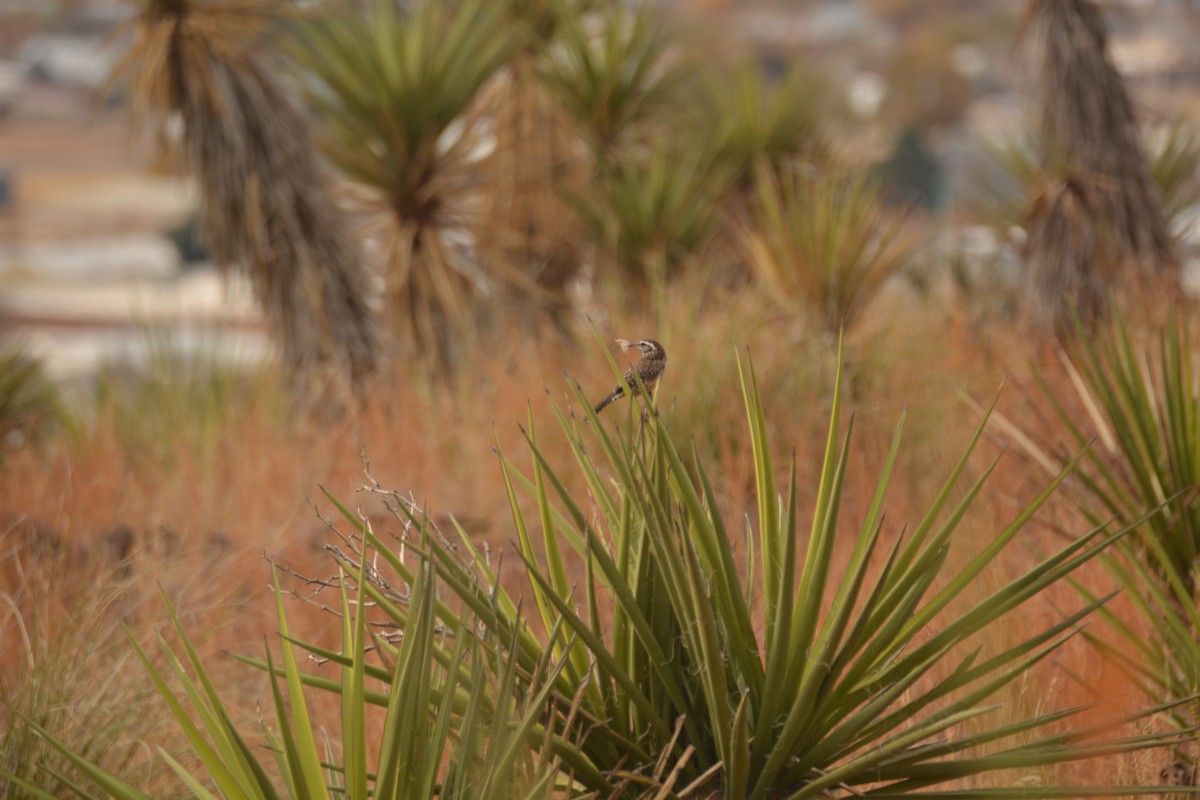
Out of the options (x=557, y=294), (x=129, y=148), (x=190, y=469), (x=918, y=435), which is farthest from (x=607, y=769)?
(x=557, y=294)

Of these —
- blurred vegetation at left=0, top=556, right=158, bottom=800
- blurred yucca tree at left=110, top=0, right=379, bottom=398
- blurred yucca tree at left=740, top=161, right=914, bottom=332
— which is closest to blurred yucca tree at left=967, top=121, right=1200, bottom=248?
blurred yucca tree at left=740, top=161, right=914, bottom=332

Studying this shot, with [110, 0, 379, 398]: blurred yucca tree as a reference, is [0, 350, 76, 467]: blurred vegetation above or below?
below

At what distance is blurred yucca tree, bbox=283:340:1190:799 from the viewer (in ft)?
7.59

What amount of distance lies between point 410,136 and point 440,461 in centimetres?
264

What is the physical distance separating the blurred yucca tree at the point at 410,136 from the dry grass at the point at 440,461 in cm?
65

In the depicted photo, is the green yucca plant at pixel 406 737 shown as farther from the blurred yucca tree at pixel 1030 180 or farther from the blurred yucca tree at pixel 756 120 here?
the blurred yucca tree at pixel 756 120

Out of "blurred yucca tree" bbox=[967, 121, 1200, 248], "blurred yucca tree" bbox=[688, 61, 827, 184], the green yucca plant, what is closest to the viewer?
the green yucca plant

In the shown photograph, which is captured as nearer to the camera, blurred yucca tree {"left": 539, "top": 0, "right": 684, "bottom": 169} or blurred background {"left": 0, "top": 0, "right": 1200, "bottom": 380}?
blurred background {"left": 0, "top": 0, "right": 1200, "bottom": 380}

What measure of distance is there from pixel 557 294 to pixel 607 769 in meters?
7.11

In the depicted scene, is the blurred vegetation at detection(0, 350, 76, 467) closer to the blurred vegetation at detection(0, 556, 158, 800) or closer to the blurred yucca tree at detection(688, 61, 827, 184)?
the blurred vegetation at detection(0, 556, 158, 800)

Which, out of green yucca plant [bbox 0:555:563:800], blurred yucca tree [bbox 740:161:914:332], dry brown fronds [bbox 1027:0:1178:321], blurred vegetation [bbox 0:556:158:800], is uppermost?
dry brown fronds [bbox 1027:0:1178:321]

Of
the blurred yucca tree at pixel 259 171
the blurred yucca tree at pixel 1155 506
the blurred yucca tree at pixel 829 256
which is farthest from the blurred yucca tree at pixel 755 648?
the blurred yucca tree at pixel 259 171

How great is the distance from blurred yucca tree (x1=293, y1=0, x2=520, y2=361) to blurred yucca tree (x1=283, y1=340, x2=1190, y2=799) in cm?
630

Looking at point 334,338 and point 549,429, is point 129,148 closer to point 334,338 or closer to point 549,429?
point 334,338
